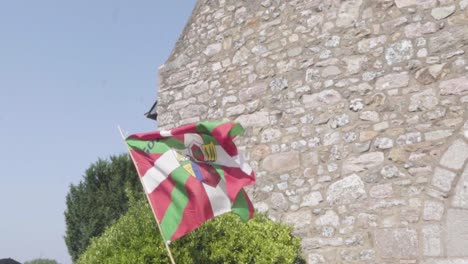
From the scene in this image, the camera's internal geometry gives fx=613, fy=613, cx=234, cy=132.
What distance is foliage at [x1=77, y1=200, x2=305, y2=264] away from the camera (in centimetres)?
541

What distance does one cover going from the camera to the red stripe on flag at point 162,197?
5152mm

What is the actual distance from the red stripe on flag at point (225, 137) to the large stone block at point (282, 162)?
1.34 m

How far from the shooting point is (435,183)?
581 centimetres

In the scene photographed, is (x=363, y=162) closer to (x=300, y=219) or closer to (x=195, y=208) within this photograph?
(x=300, y=219)

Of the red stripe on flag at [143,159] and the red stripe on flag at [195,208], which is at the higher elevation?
the red stripe on flag at [143,159]

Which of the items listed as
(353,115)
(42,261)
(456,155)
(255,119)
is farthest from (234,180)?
(42,261)

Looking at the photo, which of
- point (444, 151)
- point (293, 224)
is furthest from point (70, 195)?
point (444, 151)

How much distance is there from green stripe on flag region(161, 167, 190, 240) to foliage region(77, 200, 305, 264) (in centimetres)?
38

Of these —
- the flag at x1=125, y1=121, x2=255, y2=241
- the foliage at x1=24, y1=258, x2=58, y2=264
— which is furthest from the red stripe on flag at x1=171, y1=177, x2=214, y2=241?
the foliage at x1=24, y1=258, x2=58, y2=264

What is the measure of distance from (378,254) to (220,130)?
2028 mm

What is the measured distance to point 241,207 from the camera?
5.58 m

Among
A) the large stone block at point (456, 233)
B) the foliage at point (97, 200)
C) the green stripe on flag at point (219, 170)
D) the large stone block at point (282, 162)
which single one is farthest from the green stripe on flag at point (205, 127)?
the foliage at point (97, 200)

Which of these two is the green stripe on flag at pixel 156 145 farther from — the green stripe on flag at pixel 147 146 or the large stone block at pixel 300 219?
the large stone block at pixel 300 219

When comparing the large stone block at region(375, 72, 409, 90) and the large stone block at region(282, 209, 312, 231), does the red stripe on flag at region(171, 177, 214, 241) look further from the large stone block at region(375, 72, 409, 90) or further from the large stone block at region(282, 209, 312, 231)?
Answer: the large stone block at region(375, 72, 409, 90)
